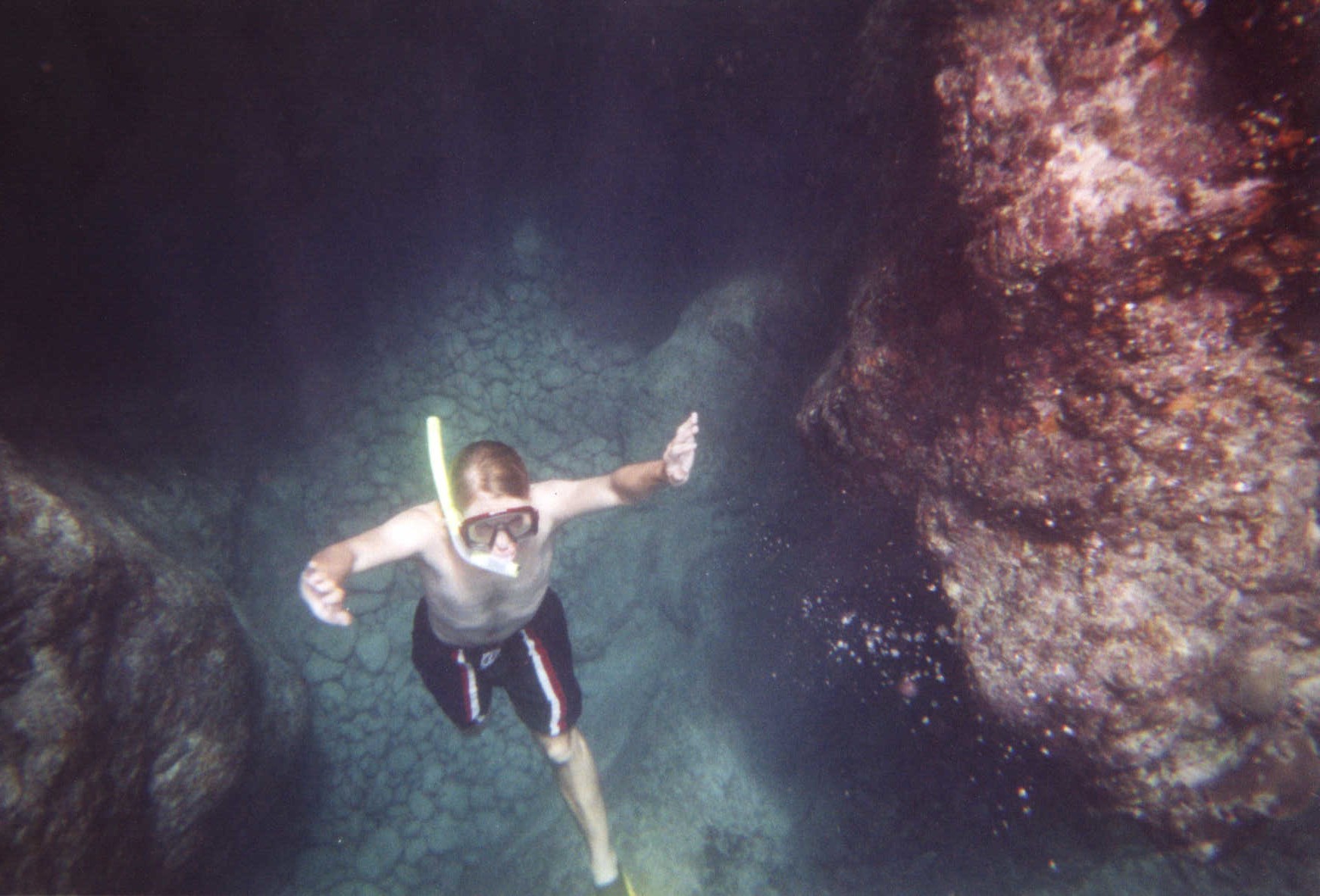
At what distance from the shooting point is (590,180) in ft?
20.3

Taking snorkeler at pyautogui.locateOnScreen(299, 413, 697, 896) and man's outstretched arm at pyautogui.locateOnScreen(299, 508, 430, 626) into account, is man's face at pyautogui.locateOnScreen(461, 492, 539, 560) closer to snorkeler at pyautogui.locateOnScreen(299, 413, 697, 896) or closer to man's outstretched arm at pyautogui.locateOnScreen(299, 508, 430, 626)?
snorkeler at pyautogui.locateOnScreen(299, 413, 697, 896)

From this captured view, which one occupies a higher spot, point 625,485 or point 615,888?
point 625,485

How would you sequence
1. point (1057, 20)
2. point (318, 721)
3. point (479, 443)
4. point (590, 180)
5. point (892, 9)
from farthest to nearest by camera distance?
point (590, 180), point (318, 721), point (892, 9), point (479, 443), point (1057, 20)

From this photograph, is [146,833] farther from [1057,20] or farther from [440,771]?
[1057,20]

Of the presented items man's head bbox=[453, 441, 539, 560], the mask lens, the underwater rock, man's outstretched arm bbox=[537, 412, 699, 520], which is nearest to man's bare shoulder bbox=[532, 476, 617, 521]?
man's outstretched arm bbox=[537, 412, 699, 520]

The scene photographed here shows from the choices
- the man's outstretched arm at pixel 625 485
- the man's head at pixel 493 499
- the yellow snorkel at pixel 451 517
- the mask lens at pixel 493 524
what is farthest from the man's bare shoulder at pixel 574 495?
the yellow snorkel at pixel 451 517

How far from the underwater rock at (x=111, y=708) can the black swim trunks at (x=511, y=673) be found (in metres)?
1.37

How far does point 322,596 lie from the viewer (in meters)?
2.35

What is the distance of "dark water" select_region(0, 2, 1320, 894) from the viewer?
3.65m

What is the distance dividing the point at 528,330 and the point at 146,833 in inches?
185

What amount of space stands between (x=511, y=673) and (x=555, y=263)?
4.29 meters

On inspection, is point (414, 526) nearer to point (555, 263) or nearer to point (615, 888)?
point (615, 888)

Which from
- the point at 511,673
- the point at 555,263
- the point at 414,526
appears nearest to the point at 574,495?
the point at 414,526

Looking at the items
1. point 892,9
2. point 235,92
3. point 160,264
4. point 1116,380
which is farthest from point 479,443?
point 160,264
